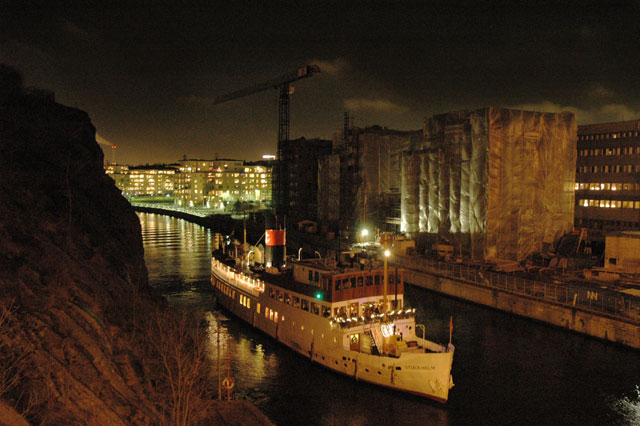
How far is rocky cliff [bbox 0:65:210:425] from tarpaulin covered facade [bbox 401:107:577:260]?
31.9 meters

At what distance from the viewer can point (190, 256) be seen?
64.1 m

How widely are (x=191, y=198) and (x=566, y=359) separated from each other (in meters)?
162

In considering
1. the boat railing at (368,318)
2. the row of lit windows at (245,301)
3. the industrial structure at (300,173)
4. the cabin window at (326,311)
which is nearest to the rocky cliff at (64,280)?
the row of lit windows at (245,301)

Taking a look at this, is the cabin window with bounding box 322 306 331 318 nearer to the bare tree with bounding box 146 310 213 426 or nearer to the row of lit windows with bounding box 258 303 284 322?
the row of lit windows with bounding box 258 303 284 322

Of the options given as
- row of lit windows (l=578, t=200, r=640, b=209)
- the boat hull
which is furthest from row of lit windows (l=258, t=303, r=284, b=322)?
row of lit windows (l=578, t=200, r=640, b=209)

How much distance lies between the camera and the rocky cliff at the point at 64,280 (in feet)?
43.4

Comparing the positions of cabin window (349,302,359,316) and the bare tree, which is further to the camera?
cabin window (349,302,359,316)

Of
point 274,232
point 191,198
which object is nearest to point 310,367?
point 274,232

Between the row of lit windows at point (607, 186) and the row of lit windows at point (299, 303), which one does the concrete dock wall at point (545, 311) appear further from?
the row of lit windows at point (607, 186)

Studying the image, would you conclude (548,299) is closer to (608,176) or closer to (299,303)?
(299,303)

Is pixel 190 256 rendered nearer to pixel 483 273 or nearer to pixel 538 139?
pixel 483 273

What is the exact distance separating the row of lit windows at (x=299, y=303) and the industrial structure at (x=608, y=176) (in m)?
41.8

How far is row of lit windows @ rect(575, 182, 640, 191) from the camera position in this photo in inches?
2069

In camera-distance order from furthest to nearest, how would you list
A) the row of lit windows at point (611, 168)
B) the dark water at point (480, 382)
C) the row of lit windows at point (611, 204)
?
the row of lit windows at point (611, 168) → the row of lit windows at point (611, 204) → the dark water at point (480, 382)
